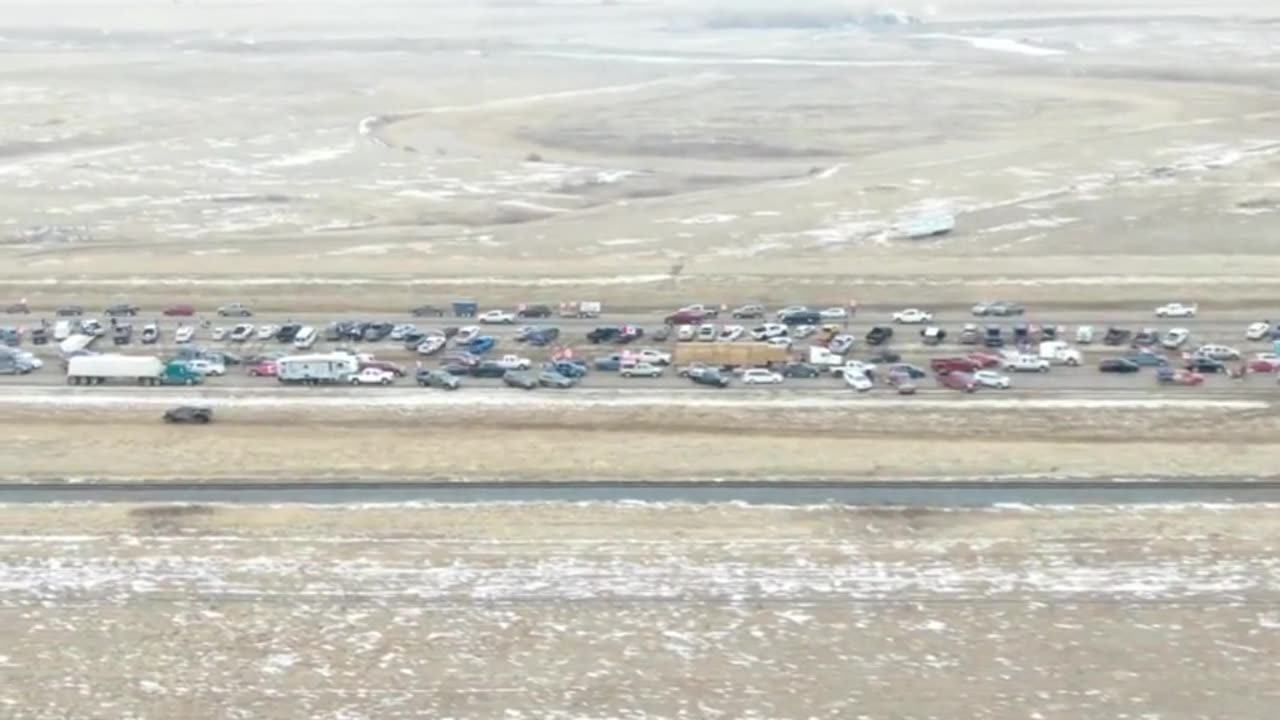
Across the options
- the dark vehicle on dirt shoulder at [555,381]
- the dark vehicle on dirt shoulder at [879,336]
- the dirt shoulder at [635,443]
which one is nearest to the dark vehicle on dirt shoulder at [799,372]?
the dirt shoulder at [635,443]

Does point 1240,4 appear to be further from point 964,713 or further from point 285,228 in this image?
point 964,713

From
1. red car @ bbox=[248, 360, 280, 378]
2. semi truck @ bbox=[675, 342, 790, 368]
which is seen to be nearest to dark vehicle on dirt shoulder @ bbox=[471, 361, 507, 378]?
semi truck @ bbox=[675, 342, 790, 368]

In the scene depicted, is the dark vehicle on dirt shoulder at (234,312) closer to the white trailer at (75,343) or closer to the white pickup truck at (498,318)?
the white trailer at (75,343)

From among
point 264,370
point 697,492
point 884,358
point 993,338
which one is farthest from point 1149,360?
point 264,370

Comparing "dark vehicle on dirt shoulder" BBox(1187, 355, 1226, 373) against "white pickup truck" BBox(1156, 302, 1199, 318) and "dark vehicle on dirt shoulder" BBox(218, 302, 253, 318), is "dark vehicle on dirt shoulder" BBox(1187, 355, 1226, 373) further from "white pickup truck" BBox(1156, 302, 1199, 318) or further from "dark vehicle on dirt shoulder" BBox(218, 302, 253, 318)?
"dark vehicle on dirt shoulder" BBox(218, 302, 253, 318)

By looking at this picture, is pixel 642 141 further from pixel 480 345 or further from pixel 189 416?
pixel 189 416

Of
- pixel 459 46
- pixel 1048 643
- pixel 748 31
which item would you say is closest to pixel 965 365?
pixel 1048 643

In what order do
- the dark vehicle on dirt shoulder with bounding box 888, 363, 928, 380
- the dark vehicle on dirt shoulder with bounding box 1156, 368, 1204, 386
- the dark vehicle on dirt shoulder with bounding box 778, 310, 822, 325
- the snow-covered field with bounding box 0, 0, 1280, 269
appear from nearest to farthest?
1. the dark vehicle on dirt shoulder with bounding box 1156, 368, 1204, 386
2. the dark vehicle on dirt shoulder with bounding box 888, 363, 928, 380
3. the dark vehicle on dirt shoulder with bounding box 778, 310, 822, 325
4. the snow-covered field with bounding box 0, 0, 1280, 269

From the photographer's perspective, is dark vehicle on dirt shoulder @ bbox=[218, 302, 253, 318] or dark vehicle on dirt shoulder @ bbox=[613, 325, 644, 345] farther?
dark vehicle on dirt shoulder @ bbox=[218, 302, 253, 318]
